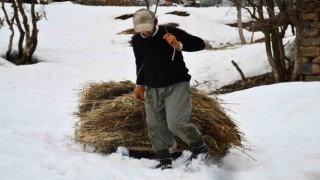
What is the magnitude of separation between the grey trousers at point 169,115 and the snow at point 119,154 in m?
0.27

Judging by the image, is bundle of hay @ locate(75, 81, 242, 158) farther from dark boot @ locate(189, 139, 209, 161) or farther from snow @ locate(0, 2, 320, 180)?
dark boot @ locate(189, 139, 209, 161)

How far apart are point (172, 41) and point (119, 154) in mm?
1319

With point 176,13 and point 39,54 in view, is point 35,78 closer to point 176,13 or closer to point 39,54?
point 39,54

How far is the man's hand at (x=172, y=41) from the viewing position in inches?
142

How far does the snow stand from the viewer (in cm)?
373

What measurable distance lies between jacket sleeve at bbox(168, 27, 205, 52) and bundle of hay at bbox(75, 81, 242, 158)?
2.58ft

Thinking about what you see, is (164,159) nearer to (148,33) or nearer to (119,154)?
(119,154)

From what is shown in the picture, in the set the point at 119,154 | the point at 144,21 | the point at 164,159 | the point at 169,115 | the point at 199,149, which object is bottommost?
the point at 119,154

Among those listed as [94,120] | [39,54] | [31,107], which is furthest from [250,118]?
[39,54]

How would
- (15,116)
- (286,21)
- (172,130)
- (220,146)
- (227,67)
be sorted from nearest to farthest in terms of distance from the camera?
(172,130)
(220,146)
(15,116)
(286,21)
(227,67)

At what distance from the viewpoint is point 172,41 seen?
3.62 metres

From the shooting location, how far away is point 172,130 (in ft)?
12.5

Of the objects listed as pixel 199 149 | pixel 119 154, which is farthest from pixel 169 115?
pixel 119 154

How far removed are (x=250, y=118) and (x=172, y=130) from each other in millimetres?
2830
